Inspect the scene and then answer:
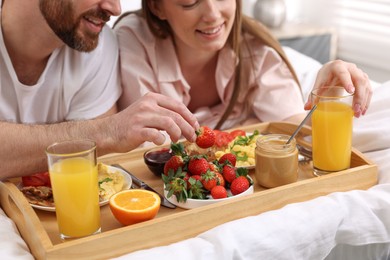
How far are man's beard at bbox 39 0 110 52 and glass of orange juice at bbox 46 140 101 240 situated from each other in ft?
2.14

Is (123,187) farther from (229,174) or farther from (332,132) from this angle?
(332,132)

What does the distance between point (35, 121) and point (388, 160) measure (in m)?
1.05

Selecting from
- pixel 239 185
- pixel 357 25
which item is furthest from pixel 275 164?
pixel 357 25

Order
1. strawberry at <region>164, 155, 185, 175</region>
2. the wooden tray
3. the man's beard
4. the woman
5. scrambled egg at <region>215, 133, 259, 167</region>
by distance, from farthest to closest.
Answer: the woman, the man's beard, scrambled egg at <region>215, 133, 259, 167</region>, strawberry at <region>164, 155, 185, 175</region>, the wooden tray

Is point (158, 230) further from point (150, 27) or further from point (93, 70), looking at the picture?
point (150, 27)

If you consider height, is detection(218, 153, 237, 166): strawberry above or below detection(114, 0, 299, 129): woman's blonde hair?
below

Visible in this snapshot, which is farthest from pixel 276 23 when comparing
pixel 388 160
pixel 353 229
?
pixel 353 229

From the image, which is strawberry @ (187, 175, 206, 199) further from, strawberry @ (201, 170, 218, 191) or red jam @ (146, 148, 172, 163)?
red jam @ (146, 148, 172, 163)

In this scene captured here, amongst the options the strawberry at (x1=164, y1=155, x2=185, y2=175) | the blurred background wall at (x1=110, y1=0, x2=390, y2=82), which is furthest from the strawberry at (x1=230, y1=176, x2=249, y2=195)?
the blurred background wall at (x1=110, y1=0, x2=390, y2=82)

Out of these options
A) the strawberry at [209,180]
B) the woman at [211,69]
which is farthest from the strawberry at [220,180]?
the woman at [211,69]

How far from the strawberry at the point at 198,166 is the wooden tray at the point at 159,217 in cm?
9

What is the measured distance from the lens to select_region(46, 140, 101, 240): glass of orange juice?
1036 mm

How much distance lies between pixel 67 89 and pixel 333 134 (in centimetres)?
85

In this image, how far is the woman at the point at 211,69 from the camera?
1841mm
